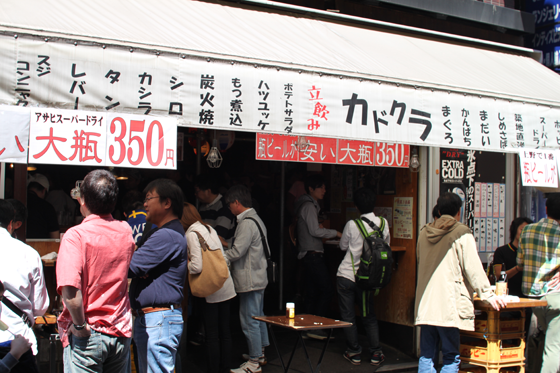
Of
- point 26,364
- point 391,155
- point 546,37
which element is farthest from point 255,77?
point 546,37

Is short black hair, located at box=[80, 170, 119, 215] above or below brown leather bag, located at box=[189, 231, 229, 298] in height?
above

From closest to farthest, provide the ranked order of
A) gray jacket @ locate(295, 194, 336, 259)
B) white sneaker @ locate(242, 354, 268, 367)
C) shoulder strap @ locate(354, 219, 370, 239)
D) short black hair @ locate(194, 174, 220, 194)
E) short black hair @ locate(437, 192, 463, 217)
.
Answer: short black hair @ locate(437, 192, 463, 217) < white sneaker @ locate(242, 354, 268, 367) < short black hair @ locate(194, 174, 220, 194) < shoulder strap @ locate(354, 219, 370, 239) < gray jacket @ locate(295, 194, 336, 259)

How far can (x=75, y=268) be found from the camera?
2.94m

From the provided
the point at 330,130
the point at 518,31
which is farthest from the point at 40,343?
the point at 518,31

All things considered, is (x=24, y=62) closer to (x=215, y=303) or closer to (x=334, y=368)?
(x=215, y=303)

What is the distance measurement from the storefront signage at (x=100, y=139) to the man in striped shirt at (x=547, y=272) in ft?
11.9

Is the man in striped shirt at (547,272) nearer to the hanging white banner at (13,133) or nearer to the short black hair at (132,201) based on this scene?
the short black hair at (132,201)

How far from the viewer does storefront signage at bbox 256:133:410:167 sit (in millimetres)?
5089

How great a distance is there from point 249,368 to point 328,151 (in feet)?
A: 8.16

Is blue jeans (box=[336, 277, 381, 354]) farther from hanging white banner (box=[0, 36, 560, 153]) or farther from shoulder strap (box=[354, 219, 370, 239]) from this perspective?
hanging white banner (box=[0, 36, 560, 153])

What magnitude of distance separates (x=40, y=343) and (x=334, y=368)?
3.09m

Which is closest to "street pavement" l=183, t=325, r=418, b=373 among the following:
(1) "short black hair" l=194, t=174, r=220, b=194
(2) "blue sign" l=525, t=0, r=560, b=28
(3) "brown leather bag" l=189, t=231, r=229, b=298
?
(3) "brown leather bag" l=189, t=231, r=229, b=298

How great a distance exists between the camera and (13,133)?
11.4 ft

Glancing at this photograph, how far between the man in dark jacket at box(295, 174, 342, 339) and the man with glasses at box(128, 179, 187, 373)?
2992 mm
